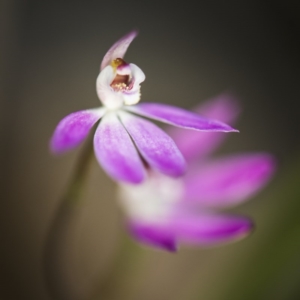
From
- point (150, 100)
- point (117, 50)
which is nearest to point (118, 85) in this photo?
point (117, 50)

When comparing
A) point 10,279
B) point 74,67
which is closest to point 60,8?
point 74,67

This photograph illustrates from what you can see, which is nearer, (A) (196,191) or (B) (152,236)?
(B) (152,236)

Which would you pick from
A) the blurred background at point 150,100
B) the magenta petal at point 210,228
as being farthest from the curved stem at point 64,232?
the magenta petal at point 210,228

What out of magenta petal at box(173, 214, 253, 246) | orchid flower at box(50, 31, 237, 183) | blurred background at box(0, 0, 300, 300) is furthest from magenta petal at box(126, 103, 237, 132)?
blurred background at box(0, 0, 300, 300)

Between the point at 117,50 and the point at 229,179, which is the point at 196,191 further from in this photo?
the point at 117,50

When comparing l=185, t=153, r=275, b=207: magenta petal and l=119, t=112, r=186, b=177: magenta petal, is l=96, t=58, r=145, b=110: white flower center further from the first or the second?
l=185, t=153, r=275, b=207: magenta petal

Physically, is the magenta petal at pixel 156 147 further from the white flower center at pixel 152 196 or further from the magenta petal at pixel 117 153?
the white flower center at pixel 152 196
